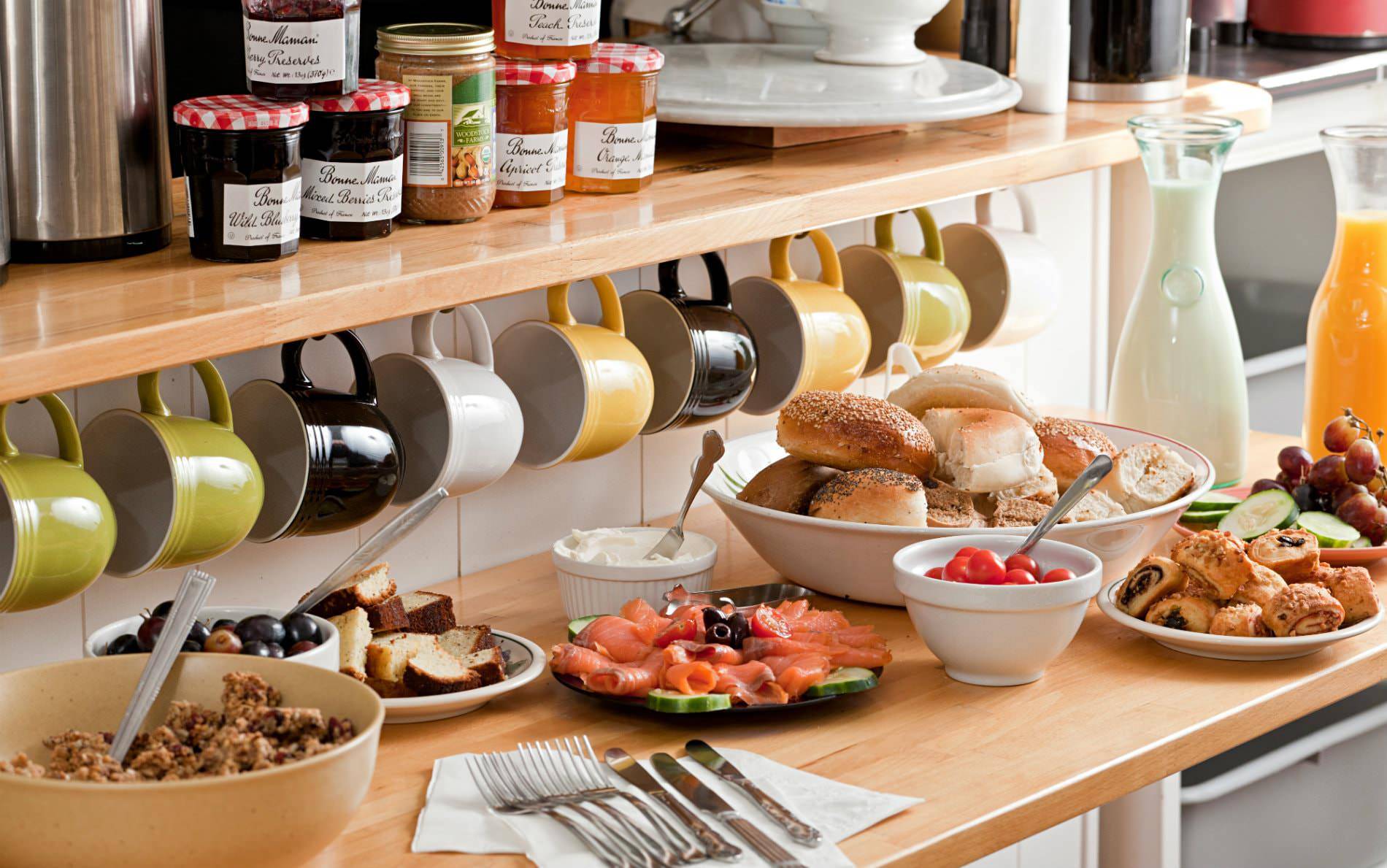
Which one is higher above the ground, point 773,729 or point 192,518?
point 192,518

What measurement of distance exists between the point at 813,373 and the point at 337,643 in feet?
2.12

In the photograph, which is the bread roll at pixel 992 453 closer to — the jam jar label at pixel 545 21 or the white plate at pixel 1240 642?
the white plate at pixel 1240 642

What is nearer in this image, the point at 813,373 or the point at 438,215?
the point at 438,215

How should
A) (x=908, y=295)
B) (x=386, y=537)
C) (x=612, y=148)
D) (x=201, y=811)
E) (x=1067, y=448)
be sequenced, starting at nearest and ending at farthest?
1. (x=201, y=811)
2. (x=386, y=537)
3. (x=612, y=148)
4. (x=1067, y=448)
5. (x=908, y=295)

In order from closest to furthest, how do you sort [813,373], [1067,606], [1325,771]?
1. [1067,606]
2. [813,373]
3. [1325,771]

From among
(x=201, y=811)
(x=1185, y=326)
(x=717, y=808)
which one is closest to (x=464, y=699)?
(x=717, y=808)

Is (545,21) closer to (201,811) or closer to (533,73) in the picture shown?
(533,73)

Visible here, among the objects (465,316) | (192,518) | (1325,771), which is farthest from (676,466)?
(1325,771)

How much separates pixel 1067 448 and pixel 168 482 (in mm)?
752

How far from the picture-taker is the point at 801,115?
146 centimetres

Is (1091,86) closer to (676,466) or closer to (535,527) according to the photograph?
(676,466)

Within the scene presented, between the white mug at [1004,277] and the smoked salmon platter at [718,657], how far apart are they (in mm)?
607

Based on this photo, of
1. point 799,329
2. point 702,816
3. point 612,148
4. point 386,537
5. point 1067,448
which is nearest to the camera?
point 702,816

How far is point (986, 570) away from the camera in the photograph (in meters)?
1.25
